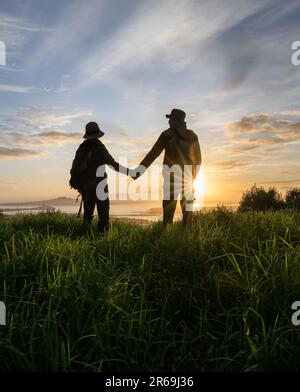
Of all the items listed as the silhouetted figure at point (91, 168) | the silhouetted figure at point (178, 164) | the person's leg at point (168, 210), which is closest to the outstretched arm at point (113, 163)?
the silhouetted figure at point (91, 168)

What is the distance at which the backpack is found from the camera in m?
9.23

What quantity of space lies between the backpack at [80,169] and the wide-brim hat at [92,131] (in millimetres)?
315

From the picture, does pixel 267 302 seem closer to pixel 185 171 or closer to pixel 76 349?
pixel 76 349

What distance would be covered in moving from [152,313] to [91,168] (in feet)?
17.1

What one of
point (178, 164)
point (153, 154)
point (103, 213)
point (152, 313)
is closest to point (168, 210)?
point (178, 164)

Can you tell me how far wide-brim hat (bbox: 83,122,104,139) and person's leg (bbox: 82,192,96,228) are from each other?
3.74ft

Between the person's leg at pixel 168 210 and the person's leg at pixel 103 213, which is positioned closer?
the person's leg at pixel 168 210

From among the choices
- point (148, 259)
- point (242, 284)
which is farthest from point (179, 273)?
point (242, 284)

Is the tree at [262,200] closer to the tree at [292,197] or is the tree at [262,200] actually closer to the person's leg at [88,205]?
the tree at [292,197]

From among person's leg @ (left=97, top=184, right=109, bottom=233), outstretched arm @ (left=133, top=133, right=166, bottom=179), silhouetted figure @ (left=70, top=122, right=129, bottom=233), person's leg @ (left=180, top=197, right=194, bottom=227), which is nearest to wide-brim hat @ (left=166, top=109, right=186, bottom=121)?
outstretched arm @ (left=133, top=133, right=166, bottom=179)

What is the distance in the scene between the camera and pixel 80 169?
9250 mm

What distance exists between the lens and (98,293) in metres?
4.34

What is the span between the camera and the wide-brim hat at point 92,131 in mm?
9328
